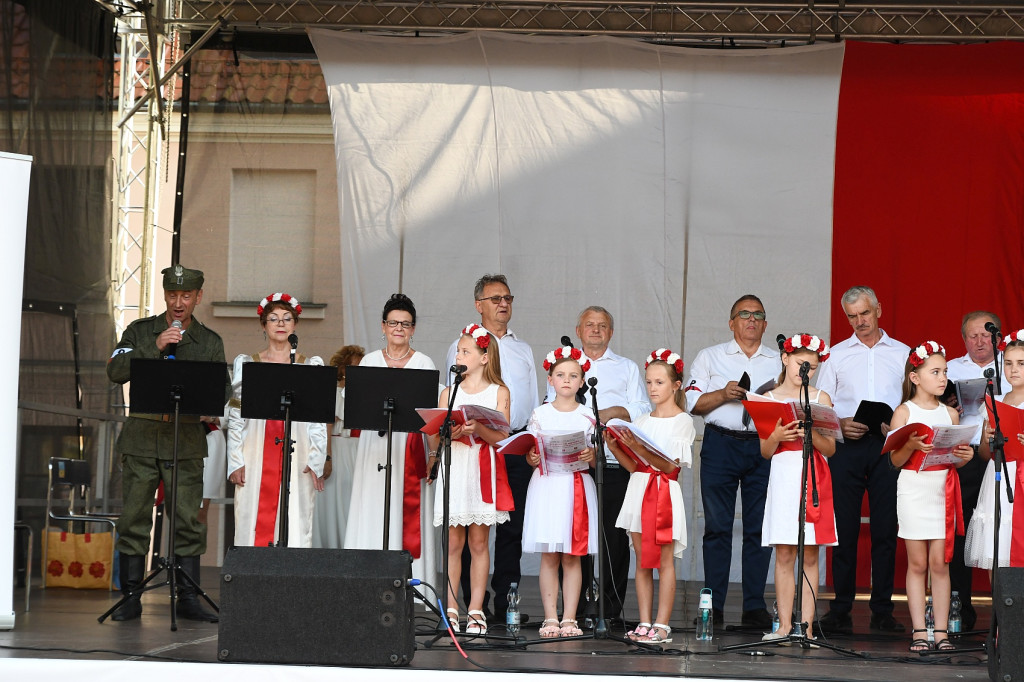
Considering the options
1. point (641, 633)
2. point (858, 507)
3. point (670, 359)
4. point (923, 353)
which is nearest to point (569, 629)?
point (641, 633)

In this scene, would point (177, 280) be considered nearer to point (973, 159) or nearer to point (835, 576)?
point (835, 576)

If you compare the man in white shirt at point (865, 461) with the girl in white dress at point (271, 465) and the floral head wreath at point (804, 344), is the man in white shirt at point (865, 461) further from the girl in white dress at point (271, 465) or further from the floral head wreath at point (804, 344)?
the girl in white dress at point (271, 465)

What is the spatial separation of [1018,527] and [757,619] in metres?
1.31

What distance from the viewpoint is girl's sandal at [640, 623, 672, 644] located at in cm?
500

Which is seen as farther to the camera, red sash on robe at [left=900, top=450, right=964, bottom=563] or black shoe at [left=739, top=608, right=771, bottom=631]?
black shoe at [left=739, top=608, right=771, bottom=631]

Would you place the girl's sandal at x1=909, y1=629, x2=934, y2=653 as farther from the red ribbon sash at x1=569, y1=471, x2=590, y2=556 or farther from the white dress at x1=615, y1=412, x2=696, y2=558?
the red ribbon sash at x1=569, y1=471, x2=590, y2=556

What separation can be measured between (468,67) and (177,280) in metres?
2.73

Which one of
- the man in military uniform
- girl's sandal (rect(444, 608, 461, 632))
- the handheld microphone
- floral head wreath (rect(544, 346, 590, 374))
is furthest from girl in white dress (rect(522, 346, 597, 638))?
the handheld microphone

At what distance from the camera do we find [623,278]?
24.6 ft

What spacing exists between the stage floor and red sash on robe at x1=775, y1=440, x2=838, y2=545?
475 millimetres

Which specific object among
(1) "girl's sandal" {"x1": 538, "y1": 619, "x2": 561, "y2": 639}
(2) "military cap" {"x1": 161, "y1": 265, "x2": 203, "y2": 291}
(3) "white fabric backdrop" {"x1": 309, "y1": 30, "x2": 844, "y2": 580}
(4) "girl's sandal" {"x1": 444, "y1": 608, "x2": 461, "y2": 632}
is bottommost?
(1) "girl's sandal" {"x1": 538, "y1": 619, "x2": 561, "y2": 639}

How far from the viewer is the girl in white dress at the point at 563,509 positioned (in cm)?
514

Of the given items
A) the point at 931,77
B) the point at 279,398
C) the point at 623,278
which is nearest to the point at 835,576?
the point at 623,278

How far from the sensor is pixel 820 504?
5.07 meters
